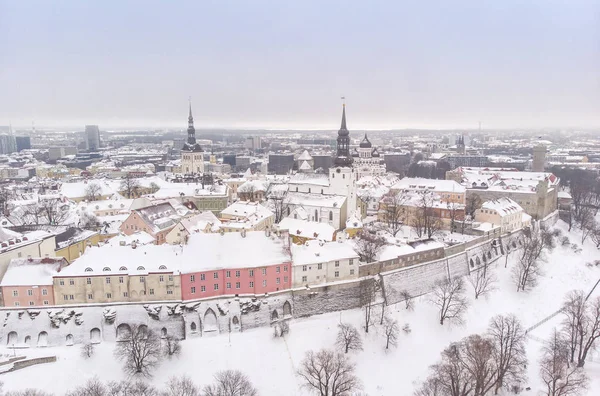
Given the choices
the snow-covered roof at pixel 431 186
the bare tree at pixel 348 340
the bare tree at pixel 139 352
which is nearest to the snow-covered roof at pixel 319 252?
the bare tree at pixel 348 340

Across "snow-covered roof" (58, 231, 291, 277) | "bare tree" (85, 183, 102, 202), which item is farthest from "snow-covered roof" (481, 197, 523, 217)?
"bare tree" (85, 183, 102, 202)

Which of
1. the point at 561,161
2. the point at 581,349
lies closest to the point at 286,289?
the point at 581,349

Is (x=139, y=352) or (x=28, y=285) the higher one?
(x=28, y=285)

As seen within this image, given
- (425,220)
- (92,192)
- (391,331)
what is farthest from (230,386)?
(92,192)

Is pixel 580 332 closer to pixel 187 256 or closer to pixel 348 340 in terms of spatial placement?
pixel 348 340

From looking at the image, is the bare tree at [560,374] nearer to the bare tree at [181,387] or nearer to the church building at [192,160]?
the bare tree at [181,387]

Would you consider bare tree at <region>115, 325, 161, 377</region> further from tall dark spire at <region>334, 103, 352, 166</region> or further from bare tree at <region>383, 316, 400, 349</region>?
tall dark spire at <region>334, 103, 352, 166</region>
